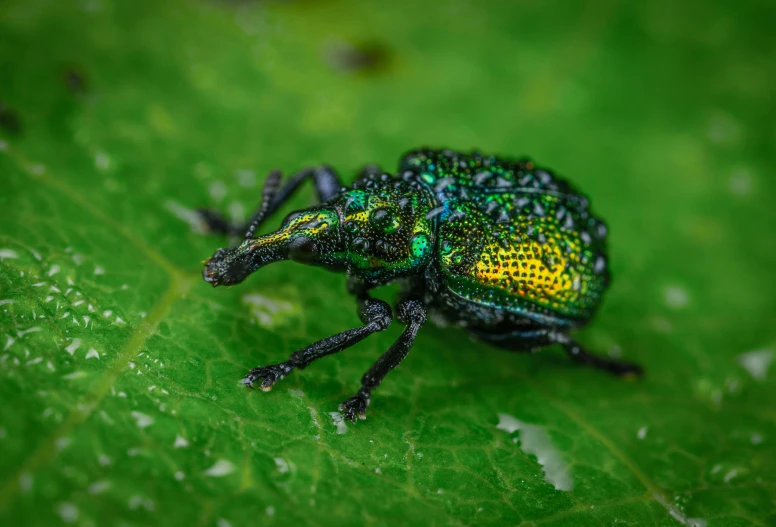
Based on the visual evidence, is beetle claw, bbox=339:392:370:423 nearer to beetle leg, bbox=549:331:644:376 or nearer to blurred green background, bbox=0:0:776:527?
blurred green background, bbox=0:0:776:527

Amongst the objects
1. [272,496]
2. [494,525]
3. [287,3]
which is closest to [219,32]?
[287,3]

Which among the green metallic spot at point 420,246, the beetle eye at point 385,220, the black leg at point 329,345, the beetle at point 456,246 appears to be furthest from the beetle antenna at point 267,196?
the green metallic spot at point 420,246

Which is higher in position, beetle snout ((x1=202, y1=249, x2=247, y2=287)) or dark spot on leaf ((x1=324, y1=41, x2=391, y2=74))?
dark spot on leaf ((x1=324, y1=41, x2=391, y2=74))

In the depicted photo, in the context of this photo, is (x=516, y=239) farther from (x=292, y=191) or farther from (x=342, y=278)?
(x=292, y=191)

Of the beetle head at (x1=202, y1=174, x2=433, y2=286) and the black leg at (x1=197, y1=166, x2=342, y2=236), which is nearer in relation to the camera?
the beetle head at (x1=202, y1=174, x2=433, y2=286)

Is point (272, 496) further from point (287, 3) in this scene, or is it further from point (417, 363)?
point (287, 3)

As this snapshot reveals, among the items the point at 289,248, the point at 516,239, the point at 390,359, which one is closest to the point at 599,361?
the point at 516,239

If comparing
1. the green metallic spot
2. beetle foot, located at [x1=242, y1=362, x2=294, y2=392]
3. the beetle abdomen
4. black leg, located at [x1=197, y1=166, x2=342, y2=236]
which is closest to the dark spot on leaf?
black leg, located at [x1=197, y1=166, x2=342, y2=236]
